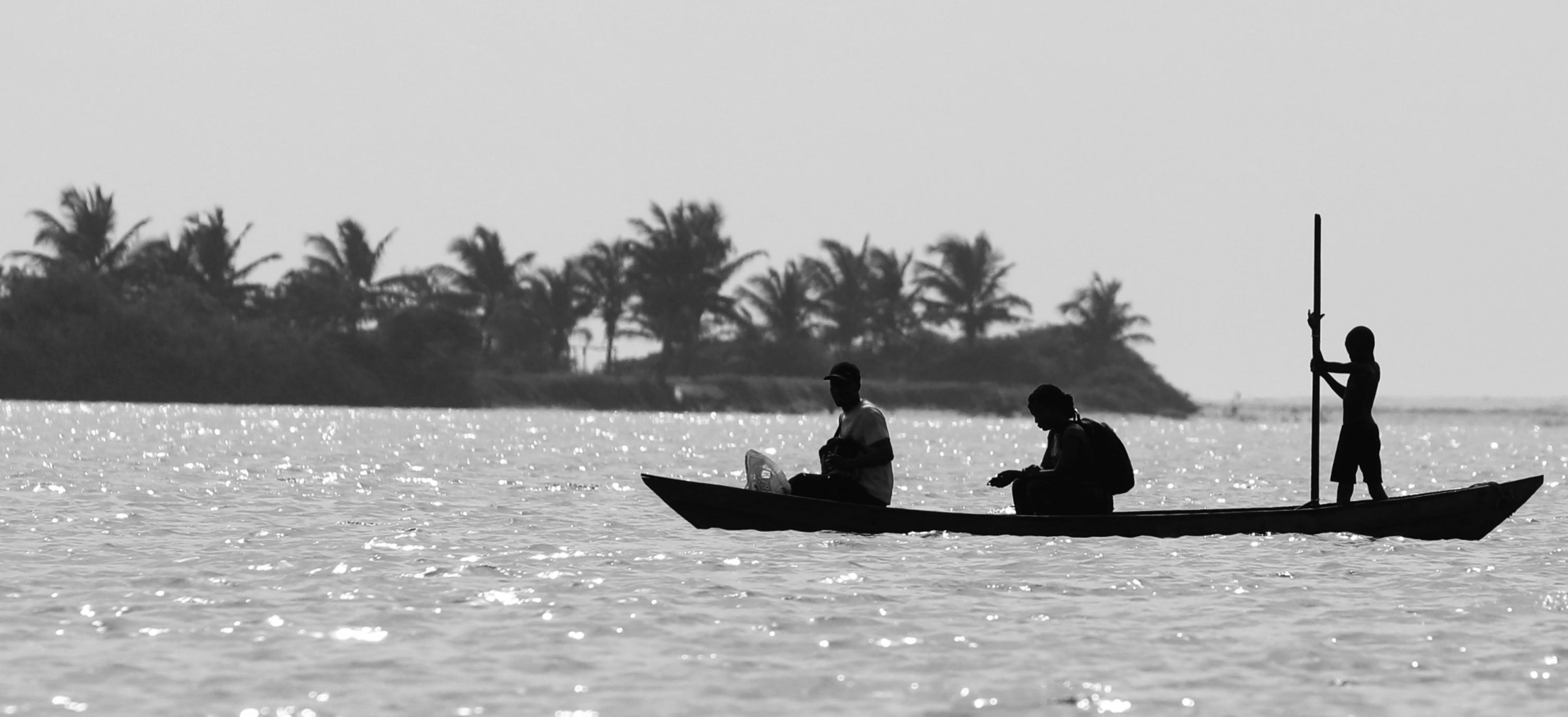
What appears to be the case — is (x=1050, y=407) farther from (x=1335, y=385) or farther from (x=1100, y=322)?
(x=1100, y=322)

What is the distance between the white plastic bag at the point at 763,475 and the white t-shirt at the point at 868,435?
72cm

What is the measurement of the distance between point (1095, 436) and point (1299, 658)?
5356mm

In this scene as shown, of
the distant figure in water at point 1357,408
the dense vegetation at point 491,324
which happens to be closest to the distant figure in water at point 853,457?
the distant figure in water at point 1357,408

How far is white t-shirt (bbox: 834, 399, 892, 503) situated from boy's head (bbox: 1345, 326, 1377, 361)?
3.91 metres

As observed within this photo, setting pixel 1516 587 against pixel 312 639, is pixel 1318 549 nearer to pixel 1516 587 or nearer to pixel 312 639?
pixel 1516 587

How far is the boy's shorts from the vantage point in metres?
15.2

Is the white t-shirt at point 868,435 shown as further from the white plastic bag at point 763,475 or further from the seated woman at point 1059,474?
the seated woman at point 1059,474

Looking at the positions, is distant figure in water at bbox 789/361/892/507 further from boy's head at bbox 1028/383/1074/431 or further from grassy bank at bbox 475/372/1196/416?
grassy bank at bbox 475/372/1196/416

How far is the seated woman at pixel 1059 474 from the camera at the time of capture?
1409 cm

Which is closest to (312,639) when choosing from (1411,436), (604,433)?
(604,433)

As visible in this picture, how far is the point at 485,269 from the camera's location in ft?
252

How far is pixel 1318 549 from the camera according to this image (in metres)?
14.7

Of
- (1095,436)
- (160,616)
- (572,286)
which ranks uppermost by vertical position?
(572,286)

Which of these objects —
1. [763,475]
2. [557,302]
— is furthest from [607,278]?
[763,475]
